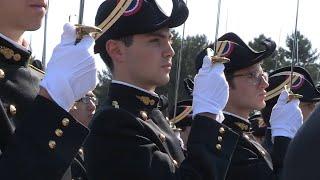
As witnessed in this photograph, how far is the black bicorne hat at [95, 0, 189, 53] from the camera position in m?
4.15

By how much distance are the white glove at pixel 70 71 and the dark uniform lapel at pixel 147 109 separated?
3.39ft

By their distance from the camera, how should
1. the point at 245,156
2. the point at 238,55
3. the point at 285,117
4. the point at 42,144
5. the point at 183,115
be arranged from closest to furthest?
the point at 42,144 → the point at 245,156 → the point at 238,55 → the point at 285,117 → the point at 183,115

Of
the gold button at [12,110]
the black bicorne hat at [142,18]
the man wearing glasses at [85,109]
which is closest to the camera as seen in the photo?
the gold button at [12,110]

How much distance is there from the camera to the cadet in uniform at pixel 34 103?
2795mm

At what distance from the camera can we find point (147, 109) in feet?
13.5

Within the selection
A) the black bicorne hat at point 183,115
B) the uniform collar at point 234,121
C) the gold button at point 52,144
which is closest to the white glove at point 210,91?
the uniform collar at point 234,121

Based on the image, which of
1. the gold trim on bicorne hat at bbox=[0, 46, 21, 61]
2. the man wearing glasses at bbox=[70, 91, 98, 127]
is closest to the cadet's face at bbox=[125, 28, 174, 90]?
the man wearing glasses at bbox=[70, 91, 98, 127]

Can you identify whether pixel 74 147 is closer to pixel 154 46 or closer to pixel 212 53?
pixel 154 46

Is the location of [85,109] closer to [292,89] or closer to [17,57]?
[17,57]

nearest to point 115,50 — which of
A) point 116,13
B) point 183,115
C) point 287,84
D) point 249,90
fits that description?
point 116,13

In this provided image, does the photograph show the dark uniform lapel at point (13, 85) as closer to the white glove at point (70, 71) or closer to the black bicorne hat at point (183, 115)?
the white glove at point (70, 71)

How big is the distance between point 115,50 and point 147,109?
0.42m

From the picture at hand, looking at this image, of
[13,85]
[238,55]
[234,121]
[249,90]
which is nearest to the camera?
[13,85]

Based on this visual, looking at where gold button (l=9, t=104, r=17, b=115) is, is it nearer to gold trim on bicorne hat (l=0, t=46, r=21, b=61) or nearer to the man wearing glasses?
gold trim on bicorne hat (l=0, t=46, r=21, b=61)
